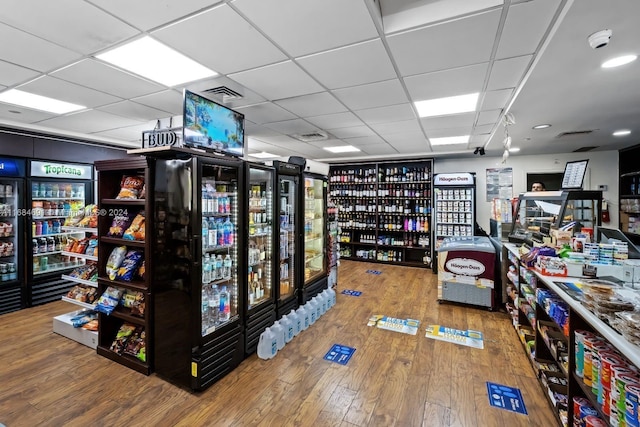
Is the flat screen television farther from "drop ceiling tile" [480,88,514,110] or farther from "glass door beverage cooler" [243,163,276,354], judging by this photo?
"drop ceiling tile" [480,88,514,110]

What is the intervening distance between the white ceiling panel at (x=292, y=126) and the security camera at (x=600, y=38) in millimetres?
3167

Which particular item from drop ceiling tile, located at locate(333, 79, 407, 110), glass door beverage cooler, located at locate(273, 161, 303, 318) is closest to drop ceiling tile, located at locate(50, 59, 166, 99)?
glass door beverage cooler, located at locate(273, 161, 303, 318)

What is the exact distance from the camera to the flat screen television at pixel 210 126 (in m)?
2.52

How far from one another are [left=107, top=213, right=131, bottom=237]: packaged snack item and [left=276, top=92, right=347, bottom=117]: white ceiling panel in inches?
82.4

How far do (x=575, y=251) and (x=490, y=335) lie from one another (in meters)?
1.56

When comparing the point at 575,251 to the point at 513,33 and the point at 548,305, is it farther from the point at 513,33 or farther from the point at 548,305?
the point at 513,33

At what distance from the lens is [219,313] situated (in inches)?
111

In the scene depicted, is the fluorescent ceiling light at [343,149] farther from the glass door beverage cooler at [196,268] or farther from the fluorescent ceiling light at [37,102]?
the fluorescent ceiling light at [37,102]

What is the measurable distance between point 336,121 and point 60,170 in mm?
4598

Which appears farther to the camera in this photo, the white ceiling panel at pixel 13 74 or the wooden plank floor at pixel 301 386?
the white ceiling panel at pixel 13 74

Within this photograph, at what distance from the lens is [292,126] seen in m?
4.69

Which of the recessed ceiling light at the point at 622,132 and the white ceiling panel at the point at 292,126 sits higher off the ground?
the white ceiling panel at the point at 292,126

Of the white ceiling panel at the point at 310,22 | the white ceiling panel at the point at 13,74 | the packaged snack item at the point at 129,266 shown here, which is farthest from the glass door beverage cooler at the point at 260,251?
the white ceiling panel at the point at 13,74

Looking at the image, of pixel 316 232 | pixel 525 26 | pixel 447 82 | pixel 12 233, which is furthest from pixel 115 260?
pixel 525 26
